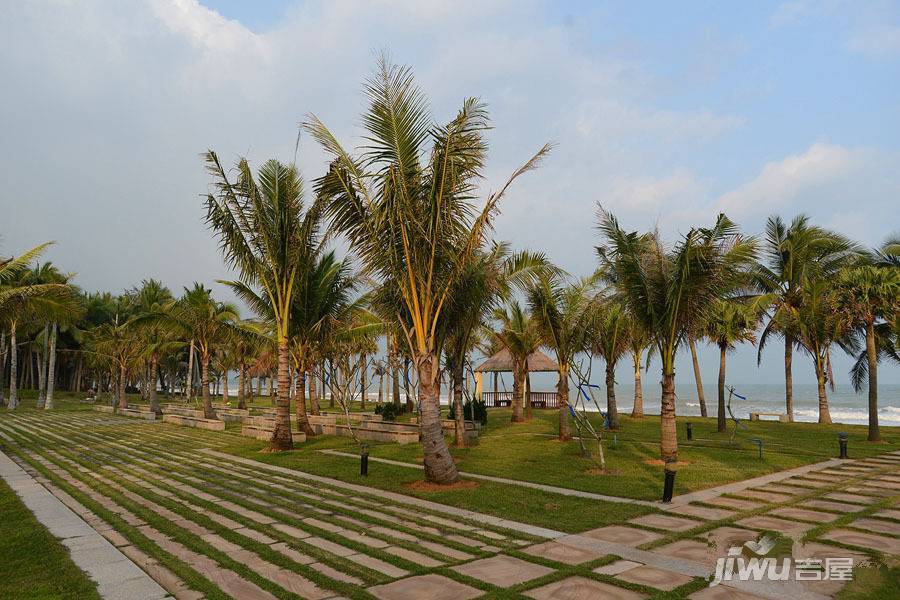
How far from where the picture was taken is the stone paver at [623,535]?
6.78 m

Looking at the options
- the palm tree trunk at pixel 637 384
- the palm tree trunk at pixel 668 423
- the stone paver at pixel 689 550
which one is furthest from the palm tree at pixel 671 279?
the palm tree trunk at pixel 637 384

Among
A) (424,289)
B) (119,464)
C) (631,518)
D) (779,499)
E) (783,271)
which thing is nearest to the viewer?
(631,518)

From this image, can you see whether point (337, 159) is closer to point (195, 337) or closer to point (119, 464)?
point (119, 464)

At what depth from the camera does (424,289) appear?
1079cm

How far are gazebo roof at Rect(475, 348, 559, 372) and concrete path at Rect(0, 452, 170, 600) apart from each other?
82.9 ft

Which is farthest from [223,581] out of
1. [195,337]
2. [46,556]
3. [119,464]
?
[195,337]

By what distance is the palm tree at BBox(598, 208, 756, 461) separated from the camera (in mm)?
12289

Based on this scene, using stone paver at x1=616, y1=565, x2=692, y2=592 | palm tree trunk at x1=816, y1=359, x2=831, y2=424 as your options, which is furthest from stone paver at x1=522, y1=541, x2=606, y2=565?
palm tree trunk at x1=816, y1=359, x2=831, y2=424

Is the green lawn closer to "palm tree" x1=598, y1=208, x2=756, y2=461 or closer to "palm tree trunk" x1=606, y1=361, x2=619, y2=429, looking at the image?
"palm tree" x1=598, y1=208, x2=756, y2=461

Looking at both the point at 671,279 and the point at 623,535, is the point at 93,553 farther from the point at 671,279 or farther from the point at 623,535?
the point at 671,279

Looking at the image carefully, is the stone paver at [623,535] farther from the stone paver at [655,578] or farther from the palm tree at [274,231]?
the palm tree at [274,231]

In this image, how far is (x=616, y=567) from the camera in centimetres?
580

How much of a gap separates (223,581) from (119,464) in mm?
10308

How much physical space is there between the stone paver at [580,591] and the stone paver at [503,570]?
28 centimetres
